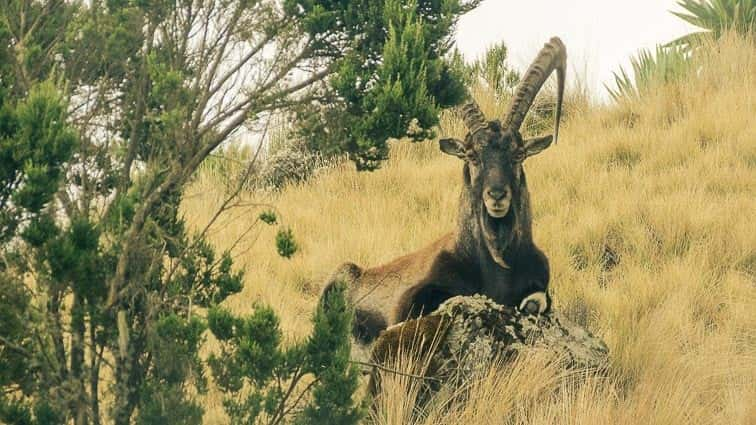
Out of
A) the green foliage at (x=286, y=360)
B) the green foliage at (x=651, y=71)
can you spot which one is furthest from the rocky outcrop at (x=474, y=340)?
the green foliage at (x=651, y=71)

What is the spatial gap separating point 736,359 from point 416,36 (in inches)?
154

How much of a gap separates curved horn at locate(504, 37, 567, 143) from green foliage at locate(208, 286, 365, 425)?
2943mm

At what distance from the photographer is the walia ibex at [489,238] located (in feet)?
23.8

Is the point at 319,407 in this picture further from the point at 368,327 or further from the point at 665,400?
the point at 368,327

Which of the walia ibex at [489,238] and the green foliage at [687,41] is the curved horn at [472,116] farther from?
the green foliage at [687,41]

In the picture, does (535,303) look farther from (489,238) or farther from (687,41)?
(687,41)

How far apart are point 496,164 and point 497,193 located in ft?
0.77

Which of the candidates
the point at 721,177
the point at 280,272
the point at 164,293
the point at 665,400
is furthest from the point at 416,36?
the point at 721,177

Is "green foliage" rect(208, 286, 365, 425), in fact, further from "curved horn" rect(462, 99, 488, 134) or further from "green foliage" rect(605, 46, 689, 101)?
"green foliage" rect(605, 46, 689, 101)

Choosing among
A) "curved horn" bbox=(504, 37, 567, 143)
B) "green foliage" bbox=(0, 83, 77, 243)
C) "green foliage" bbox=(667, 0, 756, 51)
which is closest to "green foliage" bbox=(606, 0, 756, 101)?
"green foliage" bbox=(667, 0, 756, 51)

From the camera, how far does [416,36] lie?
201 inches

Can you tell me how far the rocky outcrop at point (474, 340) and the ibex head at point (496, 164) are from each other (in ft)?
2.71

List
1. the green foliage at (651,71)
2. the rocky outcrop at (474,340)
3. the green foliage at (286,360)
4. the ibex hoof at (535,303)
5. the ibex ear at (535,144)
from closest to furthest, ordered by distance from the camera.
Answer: the green foliage at (286,360), the rocky outcrop at (474,340), the ibex hoof at (535,303), the ibex ear at (535,144), the green foliage at (651,71)

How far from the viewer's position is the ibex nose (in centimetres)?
707
